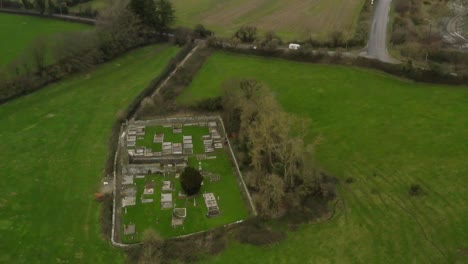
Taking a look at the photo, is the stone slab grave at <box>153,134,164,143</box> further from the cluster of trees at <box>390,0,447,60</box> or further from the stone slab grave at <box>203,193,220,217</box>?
the cluster of trees at <box>390,0,447,60</box>

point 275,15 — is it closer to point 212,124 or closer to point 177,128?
point 212,124

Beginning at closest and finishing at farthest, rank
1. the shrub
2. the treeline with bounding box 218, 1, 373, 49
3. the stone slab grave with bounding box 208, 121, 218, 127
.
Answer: the stone slab grave with bounding box 208, 121, 218, 127, the treeline with bounding box 218, 1, 373, 49, the shrub

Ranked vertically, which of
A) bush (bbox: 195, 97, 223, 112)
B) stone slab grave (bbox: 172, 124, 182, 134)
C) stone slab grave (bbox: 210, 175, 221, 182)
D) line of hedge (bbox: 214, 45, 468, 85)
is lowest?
stone slab grave (bbox: 210, 175, 221, 182)

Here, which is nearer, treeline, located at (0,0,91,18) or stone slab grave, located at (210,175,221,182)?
stone slab grave, located at (210,175,221,182)

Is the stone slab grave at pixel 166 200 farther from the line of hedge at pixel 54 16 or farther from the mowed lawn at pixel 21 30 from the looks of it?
the line of hedge at pixel 54 16

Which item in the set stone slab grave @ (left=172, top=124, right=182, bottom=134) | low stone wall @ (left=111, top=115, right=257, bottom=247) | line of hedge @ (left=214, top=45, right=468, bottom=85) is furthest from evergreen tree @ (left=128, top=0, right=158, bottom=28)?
stone slab grave @ (left=172, top=124, right=182, bottom=134)

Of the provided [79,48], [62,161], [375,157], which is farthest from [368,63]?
[62,161]

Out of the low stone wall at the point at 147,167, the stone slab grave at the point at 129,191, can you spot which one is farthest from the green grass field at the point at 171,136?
the stone slab grave at the point at 129,191
